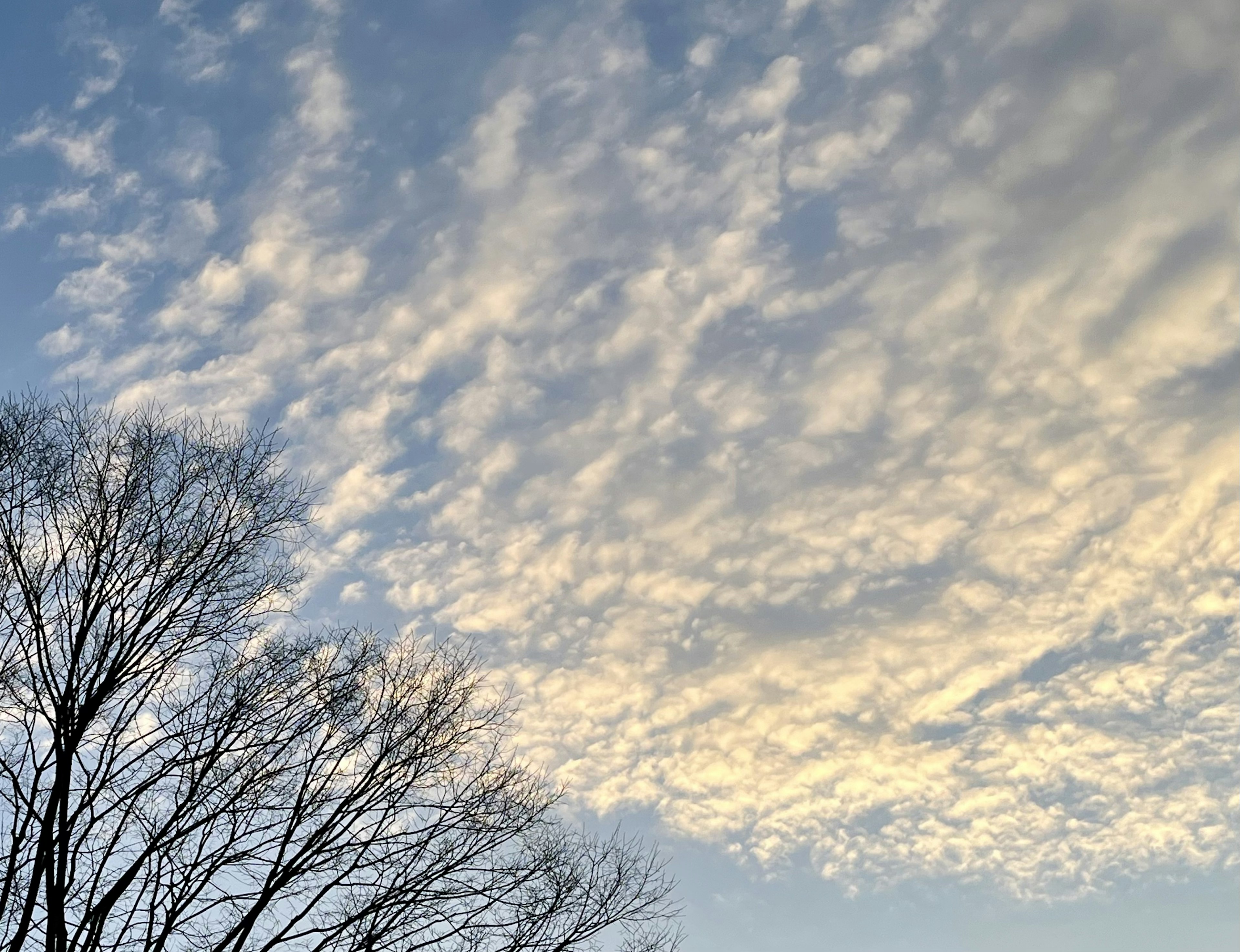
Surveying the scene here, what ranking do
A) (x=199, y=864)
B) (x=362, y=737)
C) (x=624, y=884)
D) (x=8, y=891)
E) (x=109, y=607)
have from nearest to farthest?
(x=8, y=891)
(x=199, y=864)
(x=109, y=607)
(x=362, y=737)
(x=624, y=884)

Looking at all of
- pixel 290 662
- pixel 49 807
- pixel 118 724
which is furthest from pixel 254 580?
pixel 49 807

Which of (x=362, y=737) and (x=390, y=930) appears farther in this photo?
(x=362, y=737)

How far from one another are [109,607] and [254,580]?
1.55m

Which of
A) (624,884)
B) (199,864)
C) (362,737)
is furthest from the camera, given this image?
(624,884)

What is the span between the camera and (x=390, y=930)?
1054 cm

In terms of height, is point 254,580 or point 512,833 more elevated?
point 254,580

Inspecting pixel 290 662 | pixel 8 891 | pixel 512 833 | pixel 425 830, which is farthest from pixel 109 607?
pixel 512 833

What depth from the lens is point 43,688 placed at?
9.80 meters

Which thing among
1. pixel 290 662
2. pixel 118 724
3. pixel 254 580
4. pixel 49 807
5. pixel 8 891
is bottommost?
pixel 8 891

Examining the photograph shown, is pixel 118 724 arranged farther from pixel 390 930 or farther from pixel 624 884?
pixel 624 884

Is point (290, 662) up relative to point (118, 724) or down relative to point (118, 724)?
up

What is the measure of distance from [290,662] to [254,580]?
1108 millimetres

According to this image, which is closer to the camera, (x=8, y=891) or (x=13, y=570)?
(x=8, y=891)

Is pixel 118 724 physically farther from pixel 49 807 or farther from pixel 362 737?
pixel 362 737
